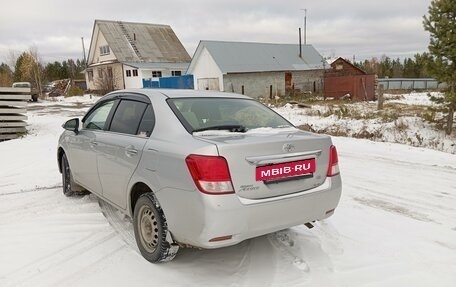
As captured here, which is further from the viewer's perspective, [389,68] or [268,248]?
[389,68]

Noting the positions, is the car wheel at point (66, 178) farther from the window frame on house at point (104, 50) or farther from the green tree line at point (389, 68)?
the green tree line at point (389, 68)

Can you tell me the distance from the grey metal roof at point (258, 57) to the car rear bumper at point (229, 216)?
26569 millimetres

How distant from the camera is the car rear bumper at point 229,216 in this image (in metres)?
2.79

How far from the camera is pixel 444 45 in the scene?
35.1 feet

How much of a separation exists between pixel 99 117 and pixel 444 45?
10318mm

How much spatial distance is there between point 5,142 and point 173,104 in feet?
30.3

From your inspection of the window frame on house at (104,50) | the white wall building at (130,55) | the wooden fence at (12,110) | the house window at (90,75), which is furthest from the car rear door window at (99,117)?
the house window at (90,75)

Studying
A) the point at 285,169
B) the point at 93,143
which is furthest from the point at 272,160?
the point at 93,143

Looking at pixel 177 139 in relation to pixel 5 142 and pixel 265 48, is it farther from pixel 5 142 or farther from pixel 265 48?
pixel 265 48

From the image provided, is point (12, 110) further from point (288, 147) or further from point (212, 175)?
point (288, 147)

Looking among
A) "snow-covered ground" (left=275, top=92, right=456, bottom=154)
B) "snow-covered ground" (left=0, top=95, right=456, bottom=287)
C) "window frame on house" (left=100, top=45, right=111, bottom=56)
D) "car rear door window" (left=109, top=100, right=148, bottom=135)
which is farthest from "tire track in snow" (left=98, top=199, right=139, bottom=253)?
"window frame on house" (left=100, top=45, right=111, bottom=56)

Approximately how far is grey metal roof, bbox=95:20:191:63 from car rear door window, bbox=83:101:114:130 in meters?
35.9

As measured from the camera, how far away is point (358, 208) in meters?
4.77

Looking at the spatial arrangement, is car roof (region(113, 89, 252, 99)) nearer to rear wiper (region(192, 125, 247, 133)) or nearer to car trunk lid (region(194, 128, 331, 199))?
rear wiper (region(192, 125, 247, 133))
